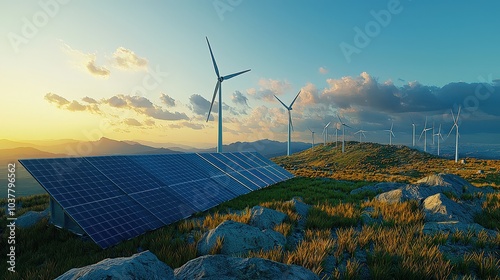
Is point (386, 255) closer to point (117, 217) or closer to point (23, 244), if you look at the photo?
point (117, 217)

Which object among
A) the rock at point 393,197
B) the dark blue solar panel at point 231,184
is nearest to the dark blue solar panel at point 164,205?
the dark blue solar panel at point 231,184

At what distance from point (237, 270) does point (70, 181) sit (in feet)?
38.0

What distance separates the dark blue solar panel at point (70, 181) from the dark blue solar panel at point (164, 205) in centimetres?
133

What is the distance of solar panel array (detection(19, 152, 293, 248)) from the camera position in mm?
11931

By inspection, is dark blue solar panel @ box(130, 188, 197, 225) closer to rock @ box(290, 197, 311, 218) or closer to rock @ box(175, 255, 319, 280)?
rock @ box(290, 197, 311, 218)

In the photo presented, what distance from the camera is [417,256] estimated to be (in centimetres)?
→ 816

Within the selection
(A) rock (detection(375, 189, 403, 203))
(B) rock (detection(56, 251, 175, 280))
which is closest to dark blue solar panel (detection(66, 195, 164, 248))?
(B) rock (detection(56, 251, 175, 280))

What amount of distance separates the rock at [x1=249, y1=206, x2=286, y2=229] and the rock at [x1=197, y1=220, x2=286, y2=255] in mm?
2044

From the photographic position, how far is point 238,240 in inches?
382

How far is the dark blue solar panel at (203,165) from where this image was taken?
24.3 meters

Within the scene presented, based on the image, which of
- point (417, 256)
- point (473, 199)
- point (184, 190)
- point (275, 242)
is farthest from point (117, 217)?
point (473, 199)

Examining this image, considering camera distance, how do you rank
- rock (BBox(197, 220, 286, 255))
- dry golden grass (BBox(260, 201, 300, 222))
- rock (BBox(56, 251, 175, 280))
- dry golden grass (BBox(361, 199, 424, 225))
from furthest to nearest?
dry golden grass (BBox(260, 201, 300, 222)) → dry golden grass (BBox(361, 199, 424, 225)) → rock (BBox(197, 220, 286, 255)) → rock (BBox(56, 251, 175, 280))

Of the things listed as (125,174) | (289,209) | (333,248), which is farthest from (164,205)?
(333,248)

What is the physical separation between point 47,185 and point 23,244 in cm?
253
